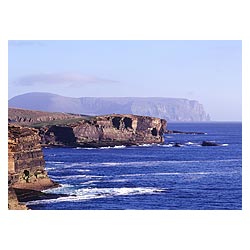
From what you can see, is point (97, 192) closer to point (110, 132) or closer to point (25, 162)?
point (25, 162)

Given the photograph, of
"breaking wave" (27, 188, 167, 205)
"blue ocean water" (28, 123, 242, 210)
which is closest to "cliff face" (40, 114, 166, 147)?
"blue ocean water" (28, 123, 242, 210)

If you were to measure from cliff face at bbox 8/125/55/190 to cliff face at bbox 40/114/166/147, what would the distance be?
25.0 feet

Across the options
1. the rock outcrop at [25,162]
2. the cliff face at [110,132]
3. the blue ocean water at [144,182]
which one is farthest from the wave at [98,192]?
the cliff face at [110,132]

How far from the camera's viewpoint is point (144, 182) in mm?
17828

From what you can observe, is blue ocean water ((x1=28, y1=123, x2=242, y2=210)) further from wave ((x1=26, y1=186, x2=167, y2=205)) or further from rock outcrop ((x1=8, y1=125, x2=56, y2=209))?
rock outcrop ((x1=8, y1=125, x2=56, y2=209))

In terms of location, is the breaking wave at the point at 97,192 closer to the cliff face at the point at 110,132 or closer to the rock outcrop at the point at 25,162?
the rock outcrop at the point at 25,162

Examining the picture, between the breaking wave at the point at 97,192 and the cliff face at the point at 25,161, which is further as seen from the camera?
the cliff face at the point at 25,161

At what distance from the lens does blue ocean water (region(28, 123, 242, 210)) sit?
620 inches

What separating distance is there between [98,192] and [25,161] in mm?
2172

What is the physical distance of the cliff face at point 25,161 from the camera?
53.7 feet

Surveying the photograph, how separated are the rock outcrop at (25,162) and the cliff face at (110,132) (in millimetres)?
7635

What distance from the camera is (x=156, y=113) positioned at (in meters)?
21.1

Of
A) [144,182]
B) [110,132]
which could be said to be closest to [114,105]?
[144,182]
